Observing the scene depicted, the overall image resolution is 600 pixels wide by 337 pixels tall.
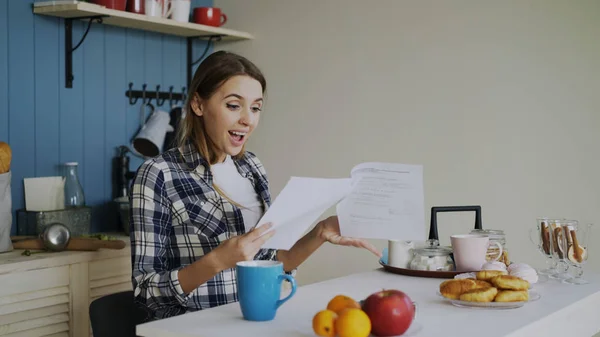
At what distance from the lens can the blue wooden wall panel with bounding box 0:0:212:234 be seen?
3.10 metres

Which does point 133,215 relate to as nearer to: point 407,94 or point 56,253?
point 56,253

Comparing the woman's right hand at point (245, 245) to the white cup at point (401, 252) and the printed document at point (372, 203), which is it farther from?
the white cup at point (401, 252)

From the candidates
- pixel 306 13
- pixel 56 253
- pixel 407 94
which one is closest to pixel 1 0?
pixel 56 253

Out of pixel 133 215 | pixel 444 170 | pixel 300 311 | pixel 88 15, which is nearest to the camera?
pixel 300 311

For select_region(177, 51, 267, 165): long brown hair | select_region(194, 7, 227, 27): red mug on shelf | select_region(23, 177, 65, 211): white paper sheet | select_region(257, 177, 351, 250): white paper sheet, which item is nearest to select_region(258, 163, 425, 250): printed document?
select_region(257, 177, 351, 250): white paper sheet

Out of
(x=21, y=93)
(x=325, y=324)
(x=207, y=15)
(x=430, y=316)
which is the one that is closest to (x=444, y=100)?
(x=207, y=15)

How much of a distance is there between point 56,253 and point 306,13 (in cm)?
168

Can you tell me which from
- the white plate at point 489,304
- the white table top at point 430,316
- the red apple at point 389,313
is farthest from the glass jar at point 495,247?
the red apple at point 389,313

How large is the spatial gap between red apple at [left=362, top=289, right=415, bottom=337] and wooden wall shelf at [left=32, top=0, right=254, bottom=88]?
2.07m

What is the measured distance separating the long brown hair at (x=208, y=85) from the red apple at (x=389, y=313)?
92cm

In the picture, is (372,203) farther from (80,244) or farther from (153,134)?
(153,134)

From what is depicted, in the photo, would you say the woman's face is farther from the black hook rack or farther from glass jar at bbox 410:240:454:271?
the black hook rack

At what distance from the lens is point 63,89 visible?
10.8ft

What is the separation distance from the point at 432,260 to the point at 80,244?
Answer: 139cm
